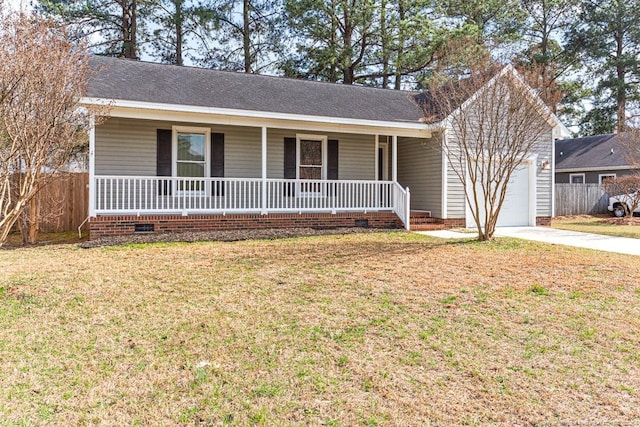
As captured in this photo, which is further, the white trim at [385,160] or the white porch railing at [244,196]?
the white trim at [385,160]

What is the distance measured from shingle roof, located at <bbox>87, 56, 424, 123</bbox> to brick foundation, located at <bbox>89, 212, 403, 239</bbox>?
8.93 ft

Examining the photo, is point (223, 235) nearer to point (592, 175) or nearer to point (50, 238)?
point (50, 238)

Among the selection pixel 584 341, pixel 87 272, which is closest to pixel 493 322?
pixel 584 341

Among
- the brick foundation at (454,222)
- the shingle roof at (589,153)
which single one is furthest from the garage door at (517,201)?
the shingle roof at (589,153)

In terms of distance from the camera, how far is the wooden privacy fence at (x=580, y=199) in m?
21.6

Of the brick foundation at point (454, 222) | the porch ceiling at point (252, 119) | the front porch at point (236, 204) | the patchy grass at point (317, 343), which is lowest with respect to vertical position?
the patchy grass at point (317, 343)

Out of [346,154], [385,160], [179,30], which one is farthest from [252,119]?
[179,30]

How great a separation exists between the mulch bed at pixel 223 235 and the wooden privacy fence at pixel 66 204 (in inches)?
117

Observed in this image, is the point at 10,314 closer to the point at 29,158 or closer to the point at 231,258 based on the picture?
the point at 29,158

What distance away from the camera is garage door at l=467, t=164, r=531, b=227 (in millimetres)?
14844

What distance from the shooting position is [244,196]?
11.8m

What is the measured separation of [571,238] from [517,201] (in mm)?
3468

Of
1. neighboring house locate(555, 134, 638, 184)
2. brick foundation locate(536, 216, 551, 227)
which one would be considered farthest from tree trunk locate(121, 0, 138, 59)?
neighboring house locate(555, 134, 638, 184)

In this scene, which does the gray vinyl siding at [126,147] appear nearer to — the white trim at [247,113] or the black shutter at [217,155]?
the black shutter at [217,155]
